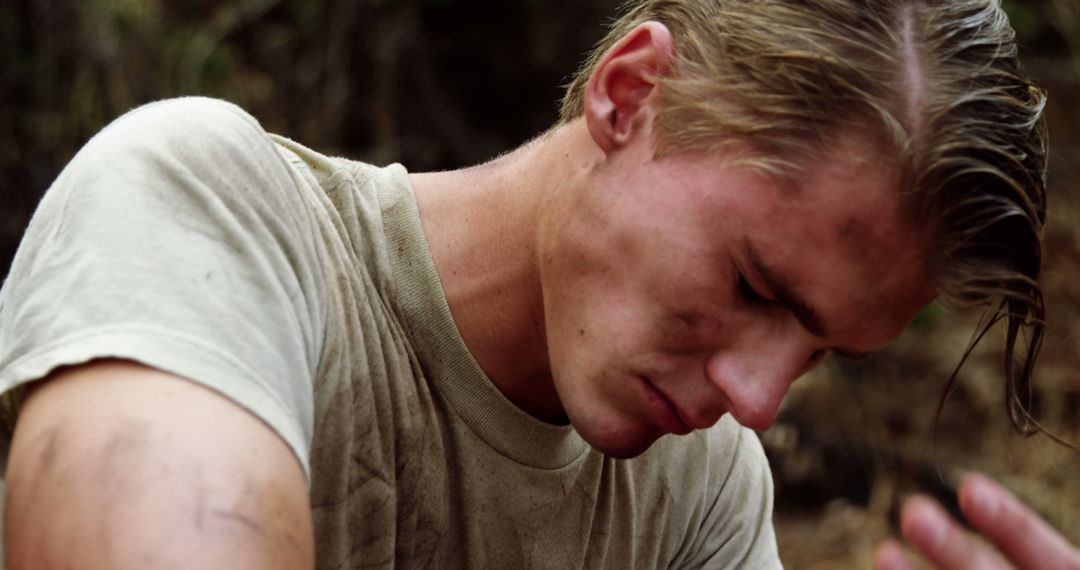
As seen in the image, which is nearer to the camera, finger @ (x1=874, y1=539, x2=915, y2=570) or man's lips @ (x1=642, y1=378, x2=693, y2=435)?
finger @ (x1=874, y1=539, x2=915, y2=570)

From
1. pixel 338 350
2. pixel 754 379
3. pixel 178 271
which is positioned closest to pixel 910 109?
pixel 754 379

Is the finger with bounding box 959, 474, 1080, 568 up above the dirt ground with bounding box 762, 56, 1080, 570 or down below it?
above

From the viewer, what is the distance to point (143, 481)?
1191mm

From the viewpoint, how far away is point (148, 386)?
126 cm

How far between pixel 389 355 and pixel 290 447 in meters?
0.47

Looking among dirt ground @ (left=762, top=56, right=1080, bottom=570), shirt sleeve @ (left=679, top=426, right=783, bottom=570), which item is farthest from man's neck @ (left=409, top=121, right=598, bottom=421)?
dirt ground @ (left=762, top=56, right=1080, bottom=570)

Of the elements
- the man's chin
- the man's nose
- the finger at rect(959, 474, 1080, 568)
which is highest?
the finger at rect(959, 474, 1080, 568)

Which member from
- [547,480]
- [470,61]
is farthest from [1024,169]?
[470,61]

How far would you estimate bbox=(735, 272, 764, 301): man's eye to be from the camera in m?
1.68

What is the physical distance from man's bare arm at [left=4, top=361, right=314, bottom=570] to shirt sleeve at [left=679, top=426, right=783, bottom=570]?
1121 millimetres

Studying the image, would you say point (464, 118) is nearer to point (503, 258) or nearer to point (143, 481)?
point (503, 258)

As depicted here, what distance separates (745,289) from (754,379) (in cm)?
11

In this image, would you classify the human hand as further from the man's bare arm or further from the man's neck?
the man's neck

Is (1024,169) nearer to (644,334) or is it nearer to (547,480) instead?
(644,334)
